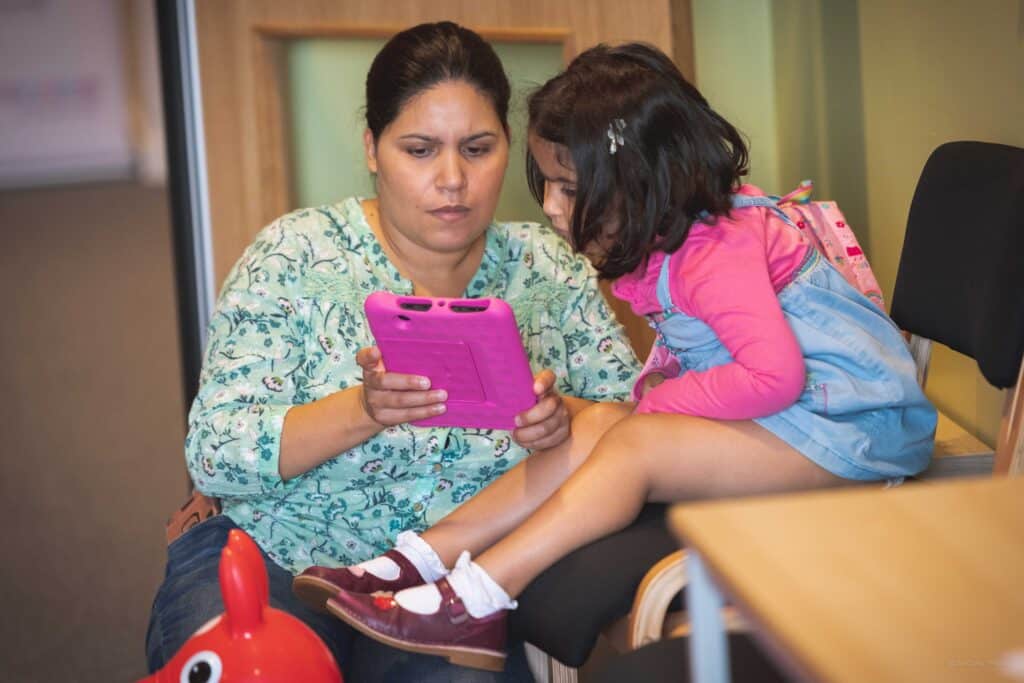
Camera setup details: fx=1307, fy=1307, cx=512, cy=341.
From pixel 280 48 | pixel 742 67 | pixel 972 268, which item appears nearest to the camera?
pixel 972 268

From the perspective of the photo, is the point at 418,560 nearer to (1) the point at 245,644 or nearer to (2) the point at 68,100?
(1) the point at 245,644

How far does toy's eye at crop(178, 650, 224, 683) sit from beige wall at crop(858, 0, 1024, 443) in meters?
1.31

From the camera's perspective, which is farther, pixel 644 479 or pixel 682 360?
pixel 682 360

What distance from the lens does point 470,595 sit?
1.56 metres

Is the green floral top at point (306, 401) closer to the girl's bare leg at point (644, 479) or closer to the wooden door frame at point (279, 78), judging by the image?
the girl's bare leg at point (644, 479)

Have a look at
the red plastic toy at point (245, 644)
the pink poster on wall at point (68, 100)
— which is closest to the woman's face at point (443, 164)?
the red plastic toy at point (245, 644)

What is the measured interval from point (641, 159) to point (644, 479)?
0.41m

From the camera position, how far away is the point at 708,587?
103 cm

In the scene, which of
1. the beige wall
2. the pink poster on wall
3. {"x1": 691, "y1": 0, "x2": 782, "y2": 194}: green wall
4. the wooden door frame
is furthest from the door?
the pink poster on wall

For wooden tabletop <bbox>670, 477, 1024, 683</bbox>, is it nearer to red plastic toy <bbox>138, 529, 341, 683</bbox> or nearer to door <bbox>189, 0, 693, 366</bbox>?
red plastic toy <bbox>138, 529, 341, 683</bbox>

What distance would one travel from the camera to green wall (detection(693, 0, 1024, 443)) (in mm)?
2023

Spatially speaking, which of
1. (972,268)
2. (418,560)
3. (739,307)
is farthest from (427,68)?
(972,268)

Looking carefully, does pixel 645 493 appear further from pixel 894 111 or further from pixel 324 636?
pixel 894 111

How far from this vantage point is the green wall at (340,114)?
9.43ft
